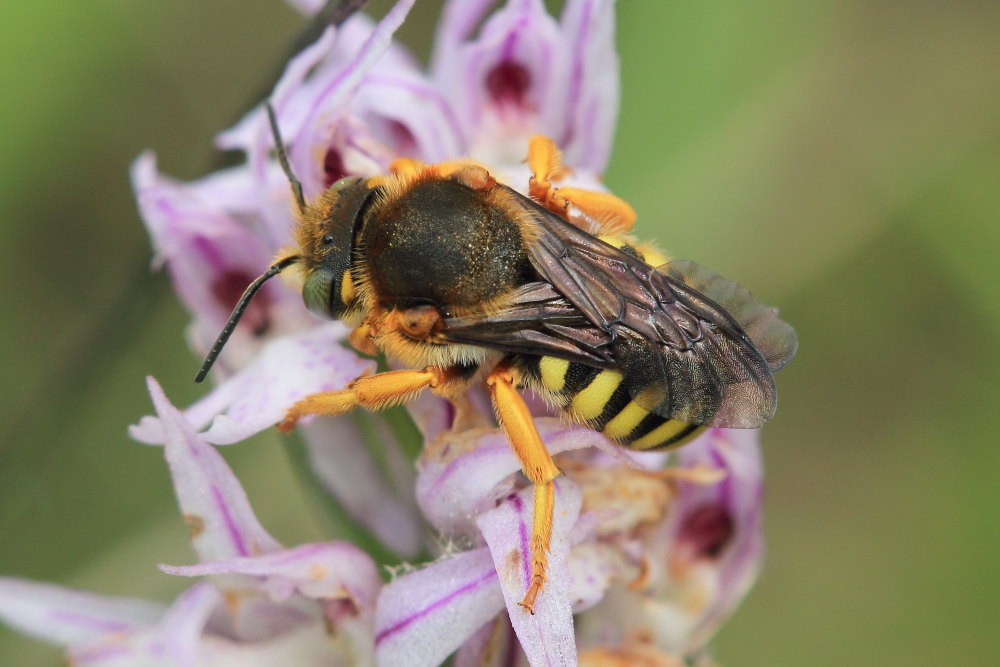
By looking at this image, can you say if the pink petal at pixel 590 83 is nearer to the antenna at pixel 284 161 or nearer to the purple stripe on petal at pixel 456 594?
the antenna at pixel 284 161

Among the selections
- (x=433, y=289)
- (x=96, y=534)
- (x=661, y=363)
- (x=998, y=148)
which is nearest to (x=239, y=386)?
(x=433, y=289)

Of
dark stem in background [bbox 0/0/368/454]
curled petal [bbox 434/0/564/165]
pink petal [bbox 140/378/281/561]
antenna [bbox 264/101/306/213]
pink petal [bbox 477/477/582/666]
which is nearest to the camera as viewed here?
pink petal [bbox 477/477/582/666]

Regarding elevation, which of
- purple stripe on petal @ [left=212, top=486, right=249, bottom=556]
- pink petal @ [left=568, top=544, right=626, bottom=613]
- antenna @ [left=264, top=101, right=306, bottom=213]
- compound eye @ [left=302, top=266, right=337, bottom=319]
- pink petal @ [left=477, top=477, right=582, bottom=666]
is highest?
antenna @ [left=264, top=101, right=306, bottom=213]

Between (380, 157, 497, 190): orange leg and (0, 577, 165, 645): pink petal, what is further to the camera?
(0, 577, 165, 645): pink petal

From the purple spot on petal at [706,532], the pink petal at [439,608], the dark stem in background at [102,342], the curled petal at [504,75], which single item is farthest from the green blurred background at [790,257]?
the pink petal at [439,608]

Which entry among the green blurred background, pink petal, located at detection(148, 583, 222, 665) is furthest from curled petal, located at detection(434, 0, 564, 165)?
the green blurred background

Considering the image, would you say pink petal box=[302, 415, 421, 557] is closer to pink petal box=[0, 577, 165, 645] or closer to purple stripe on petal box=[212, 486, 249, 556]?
purple stripe on petal box=[212, 486, 249, 556]

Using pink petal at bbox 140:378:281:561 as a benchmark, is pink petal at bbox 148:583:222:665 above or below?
below
